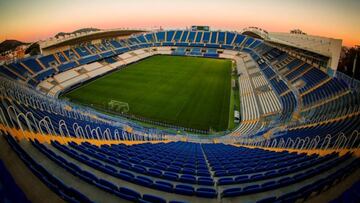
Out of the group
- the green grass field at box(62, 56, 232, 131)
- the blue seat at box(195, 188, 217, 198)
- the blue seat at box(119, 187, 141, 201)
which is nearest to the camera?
the blue seat at box(119, 187, 141, 201)

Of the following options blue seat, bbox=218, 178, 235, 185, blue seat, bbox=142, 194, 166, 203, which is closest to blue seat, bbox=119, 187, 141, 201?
blue seat, bbox=142, 194, 166, 203

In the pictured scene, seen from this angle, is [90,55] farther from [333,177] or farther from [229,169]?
[333,177]

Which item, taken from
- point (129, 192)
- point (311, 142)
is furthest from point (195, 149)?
point (129, 192)

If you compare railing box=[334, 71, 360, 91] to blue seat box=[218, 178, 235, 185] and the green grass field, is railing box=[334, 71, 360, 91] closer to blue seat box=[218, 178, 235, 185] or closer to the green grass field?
the green grass field

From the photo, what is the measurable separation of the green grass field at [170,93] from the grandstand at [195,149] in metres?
1.94

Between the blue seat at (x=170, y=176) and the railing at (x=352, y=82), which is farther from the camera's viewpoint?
the railing at (x=352, y=82)

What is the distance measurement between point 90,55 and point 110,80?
1488 cm

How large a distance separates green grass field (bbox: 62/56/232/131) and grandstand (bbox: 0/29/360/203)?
194cm

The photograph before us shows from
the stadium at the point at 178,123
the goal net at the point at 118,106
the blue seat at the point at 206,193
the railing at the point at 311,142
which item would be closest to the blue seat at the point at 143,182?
the stadium at the point at 178,123

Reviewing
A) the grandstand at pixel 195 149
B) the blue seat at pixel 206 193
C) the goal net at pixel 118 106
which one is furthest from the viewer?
the goal net at pixel 118 106

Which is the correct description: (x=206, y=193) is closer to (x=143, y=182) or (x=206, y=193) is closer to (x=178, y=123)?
(x=143, y=182)

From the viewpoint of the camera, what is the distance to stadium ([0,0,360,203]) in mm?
6484

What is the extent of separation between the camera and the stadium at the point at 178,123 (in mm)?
6484

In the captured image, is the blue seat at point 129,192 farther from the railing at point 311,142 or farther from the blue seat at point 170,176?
the railing at point 311,142
